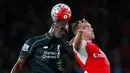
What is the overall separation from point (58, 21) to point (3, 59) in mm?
3711

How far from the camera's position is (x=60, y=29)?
18.7 feet

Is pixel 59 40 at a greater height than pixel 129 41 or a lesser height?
greater

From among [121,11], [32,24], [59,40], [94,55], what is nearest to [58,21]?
[59,40]

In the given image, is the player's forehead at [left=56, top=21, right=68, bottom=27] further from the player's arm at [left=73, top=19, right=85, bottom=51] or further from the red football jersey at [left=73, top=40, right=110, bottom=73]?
the red football jersey at [left=73, top=40, right=110, bottom=73]

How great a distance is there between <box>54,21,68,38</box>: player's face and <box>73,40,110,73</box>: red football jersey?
1.51 ft

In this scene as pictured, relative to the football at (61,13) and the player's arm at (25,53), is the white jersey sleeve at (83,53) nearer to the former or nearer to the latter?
the football at (61,13)

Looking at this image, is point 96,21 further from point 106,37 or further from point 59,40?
point 59,40

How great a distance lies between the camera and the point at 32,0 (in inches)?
408

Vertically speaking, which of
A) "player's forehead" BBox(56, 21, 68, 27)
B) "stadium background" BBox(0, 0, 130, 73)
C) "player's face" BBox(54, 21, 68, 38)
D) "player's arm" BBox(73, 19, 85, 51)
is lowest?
"stadium background" BBox(0, 0, 130, 73)

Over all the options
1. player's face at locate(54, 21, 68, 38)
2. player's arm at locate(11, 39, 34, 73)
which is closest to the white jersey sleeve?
player's face at locate(54, 21, 68, 38)

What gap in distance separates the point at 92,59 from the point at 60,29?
2.13ft

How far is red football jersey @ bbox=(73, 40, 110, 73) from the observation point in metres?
6.01

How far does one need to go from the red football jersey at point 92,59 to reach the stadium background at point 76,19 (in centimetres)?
319

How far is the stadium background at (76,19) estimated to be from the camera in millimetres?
9462
